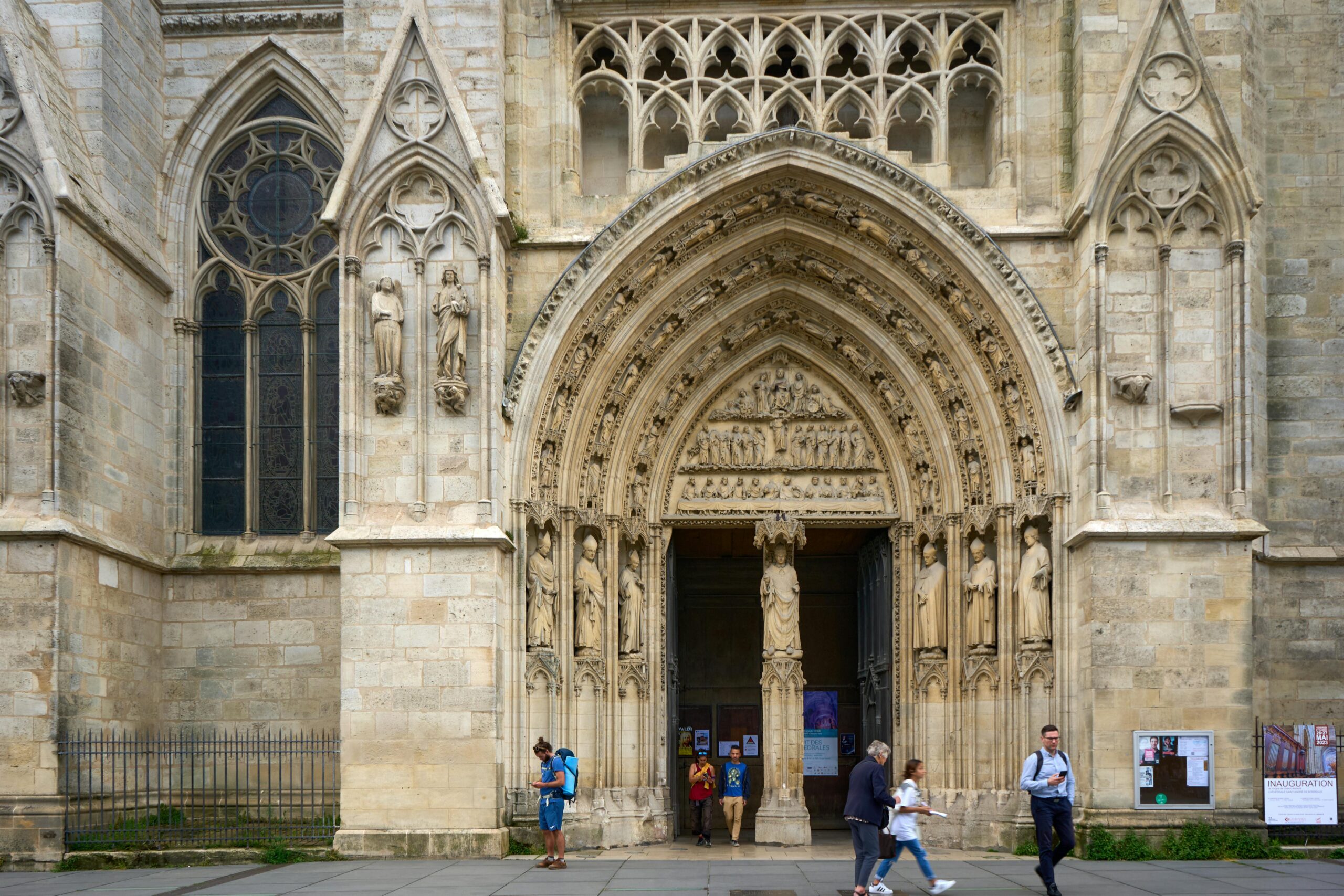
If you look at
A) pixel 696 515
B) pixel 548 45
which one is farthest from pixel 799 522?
pixel 548 45

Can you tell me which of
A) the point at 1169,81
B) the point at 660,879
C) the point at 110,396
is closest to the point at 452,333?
the point at 110,396

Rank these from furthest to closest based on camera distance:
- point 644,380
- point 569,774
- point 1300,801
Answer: point 644,380, point 1300,801, point 569,774

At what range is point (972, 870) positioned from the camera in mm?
13375

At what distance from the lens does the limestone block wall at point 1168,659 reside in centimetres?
1430

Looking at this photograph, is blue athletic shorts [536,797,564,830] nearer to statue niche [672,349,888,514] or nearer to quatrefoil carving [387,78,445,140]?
statue niche [672,349,888,514]

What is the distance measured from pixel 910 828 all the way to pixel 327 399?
9.68 m

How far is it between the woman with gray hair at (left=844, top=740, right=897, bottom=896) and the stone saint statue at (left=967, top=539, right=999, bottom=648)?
5431 mm

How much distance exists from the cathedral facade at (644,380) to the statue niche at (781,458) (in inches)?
2.4

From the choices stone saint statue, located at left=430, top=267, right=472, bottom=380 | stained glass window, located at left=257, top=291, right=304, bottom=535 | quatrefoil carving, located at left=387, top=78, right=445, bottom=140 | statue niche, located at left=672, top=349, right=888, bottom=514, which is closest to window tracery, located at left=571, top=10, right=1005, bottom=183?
quatrefoil carving, located at left=387, top=78, right=445, bottom=140

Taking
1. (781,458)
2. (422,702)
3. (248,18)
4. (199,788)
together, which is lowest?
(199,788)

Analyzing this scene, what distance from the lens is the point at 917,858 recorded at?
11.0m

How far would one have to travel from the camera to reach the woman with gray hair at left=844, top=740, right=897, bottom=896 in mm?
10875

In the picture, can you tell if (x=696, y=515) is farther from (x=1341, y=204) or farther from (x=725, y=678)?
(x=1341, y=204)

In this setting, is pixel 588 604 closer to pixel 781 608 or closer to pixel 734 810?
pixel 781 608
